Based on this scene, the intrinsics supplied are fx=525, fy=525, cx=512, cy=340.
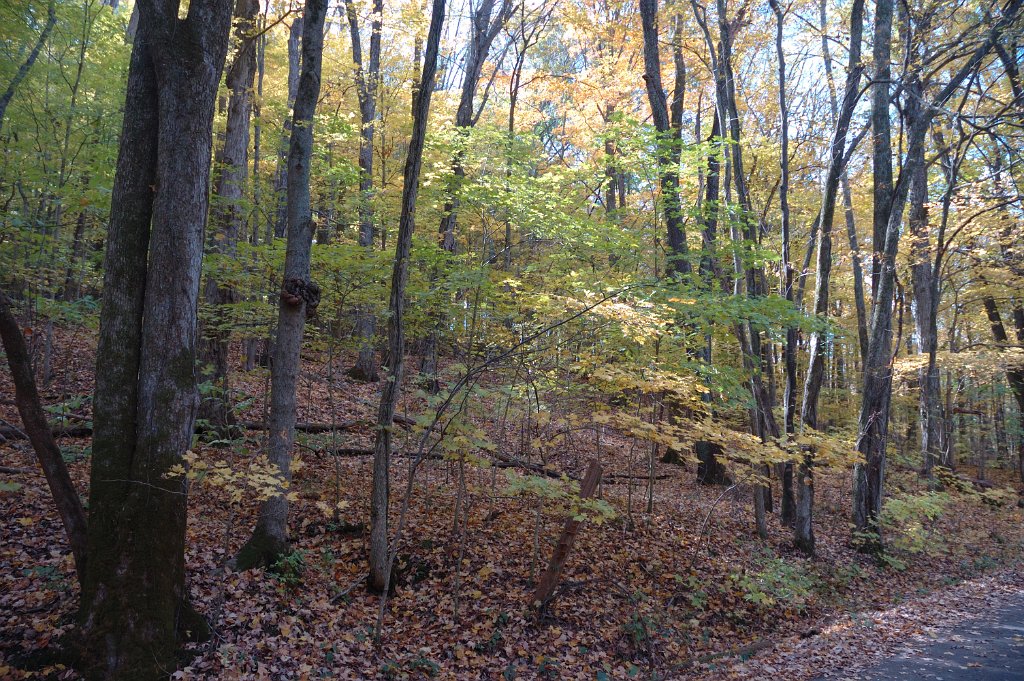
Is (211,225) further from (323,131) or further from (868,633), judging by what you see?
(868,633)

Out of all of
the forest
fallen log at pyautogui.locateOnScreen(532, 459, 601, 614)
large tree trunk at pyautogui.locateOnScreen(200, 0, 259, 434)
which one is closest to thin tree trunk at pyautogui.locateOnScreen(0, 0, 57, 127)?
the forest

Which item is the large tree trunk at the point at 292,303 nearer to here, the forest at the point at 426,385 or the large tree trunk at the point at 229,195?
the forest at the point at 426,385

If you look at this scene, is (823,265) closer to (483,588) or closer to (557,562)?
(557,562)

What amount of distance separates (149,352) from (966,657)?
878 cm

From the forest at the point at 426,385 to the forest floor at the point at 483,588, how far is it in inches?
1.7

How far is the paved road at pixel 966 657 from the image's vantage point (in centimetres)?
538

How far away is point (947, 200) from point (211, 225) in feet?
52.4

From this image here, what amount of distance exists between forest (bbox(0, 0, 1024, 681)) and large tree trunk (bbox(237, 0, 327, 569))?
0.03 metres

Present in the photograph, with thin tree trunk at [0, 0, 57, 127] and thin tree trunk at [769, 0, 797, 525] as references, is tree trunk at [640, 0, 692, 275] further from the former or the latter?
thin tree trunk at [0, 0, 57, 127]

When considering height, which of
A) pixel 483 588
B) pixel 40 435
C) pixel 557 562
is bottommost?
pixel 483 588

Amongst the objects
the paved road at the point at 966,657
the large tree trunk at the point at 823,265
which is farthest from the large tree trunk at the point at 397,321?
the large tree trunk at the point at 823,265

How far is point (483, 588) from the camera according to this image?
661 cm

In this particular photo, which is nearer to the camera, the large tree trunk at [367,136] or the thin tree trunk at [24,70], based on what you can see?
the thin tree trunk at [24,70]

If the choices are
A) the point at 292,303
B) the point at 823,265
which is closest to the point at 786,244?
the point at 823,265
